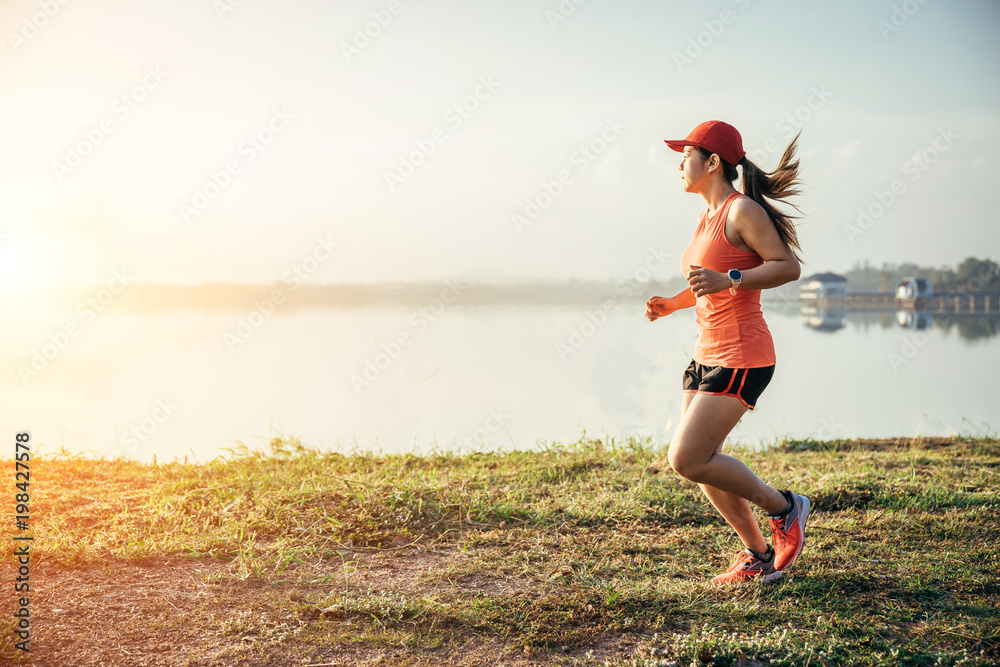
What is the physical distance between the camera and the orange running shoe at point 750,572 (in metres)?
3.41

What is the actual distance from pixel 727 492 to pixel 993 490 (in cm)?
301

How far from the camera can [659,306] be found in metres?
3.56

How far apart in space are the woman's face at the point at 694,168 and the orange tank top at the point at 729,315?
191mm

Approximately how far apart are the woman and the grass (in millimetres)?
329

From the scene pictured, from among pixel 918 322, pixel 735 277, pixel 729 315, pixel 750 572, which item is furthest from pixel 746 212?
pixel 918 322

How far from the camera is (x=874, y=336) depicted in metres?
33.6

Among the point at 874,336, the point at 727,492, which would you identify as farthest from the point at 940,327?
the point at 727,492

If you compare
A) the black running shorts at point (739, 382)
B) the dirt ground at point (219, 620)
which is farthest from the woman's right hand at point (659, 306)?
the dirt ground at point (219, 620)

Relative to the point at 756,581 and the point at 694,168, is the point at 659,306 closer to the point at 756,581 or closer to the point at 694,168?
the point at 694,168

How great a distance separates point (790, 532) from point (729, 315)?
117cm

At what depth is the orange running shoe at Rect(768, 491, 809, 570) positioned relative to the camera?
3.40 meters

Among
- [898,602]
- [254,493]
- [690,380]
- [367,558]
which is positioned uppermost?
[690,380]

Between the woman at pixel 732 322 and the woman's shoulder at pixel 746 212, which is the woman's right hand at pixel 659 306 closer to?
the woman at pixel 732 322

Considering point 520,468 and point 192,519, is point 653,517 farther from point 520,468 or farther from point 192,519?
point 192,519
